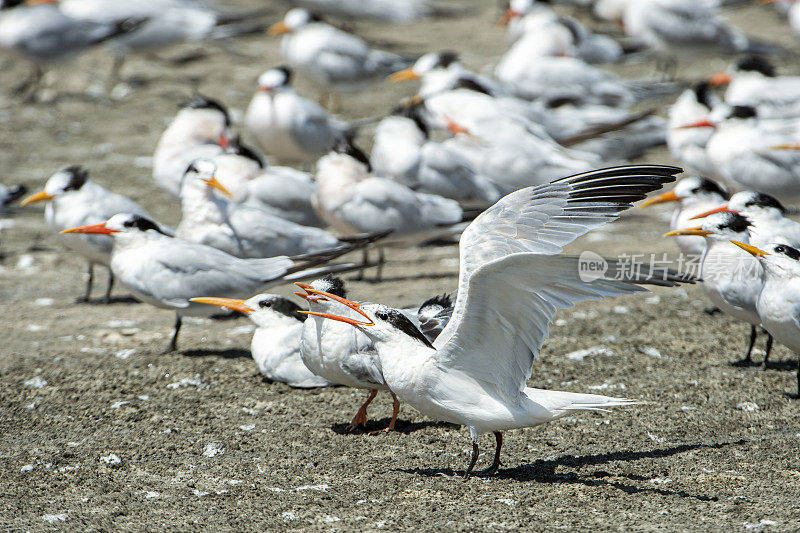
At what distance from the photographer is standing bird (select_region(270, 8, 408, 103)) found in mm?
8938

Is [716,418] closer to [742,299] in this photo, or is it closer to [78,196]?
[742,299]

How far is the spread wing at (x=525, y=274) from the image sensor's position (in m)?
2.86

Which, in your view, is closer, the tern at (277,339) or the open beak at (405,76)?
the tern at (277,339)

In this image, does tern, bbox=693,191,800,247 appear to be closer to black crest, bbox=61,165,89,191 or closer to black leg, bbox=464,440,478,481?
black leg, bbox=464,440,478,481

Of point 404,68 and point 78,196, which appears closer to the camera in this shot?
point 78,196

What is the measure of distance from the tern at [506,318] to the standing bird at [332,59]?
5.95m

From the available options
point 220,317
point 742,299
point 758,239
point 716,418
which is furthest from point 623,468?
point 220,317

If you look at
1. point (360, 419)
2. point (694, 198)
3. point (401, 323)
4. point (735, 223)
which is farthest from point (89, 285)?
point (735, 223)

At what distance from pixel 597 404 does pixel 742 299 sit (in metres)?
1.38

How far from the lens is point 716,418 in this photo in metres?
3.81

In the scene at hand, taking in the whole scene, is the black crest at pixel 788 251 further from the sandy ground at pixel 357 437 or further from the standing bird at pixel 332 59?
the standing bird at pixel 332 59

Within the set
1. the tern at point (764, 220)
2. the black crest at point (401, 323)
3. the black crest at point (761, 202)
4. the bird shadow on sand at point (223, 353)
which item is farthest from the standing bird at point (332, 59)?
the black crest at point (401, 323)

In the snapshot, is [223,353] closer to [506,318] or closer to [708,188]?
[506,318]

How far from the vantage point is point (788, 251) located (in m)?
3.93
